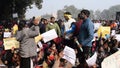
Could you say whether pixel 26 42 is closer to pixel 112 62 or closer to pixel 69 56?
pixel 69 56

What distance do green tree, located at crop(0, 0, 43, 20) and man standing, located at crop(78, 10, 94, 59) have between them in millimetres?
33207

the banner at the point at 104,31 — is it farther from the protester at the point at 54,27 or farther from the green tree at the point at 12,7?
the green tree at the point at 12,7

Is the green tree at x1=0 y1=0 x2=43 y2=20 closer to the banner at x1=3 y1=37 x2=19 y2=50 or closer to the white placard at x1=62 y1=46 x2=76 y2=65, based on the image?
the banner at x1=3 y1=37 x2=19 y2=50

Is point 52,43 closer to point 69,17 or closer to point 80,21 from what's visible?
point 69,17

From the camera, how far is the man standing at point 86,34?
29.8ft

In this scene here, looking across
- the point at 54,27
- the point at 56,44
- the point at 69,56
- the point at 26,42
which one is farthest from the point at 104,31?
the point at 69,56

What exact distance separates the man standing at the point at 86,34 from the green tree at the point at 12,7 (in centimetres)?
3321

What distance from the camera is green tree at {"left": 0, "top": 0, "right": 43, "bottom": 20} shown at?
4266 centimetres

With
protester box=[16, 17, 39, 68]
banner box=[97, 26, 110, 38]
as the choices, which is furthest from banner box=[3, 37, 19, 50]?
banner box=[97, 26, 110, 38]

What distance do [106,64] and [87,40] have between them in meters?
5.04

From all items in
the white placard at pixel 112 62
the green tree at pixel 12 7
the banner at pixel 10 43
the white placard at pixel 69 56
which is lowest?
the green tree at pixel 12 7

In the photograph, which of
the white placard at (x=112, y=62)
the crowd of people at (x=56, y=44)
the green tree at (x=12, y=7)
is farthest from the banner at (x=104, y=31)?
the green tree at (x=12, y=7)

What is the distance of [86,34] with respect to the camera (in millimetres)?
Result: 9227

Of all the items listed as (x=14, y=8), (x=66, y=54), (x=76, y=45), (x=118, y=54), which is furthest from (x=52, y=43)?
(x=14, y=8)
